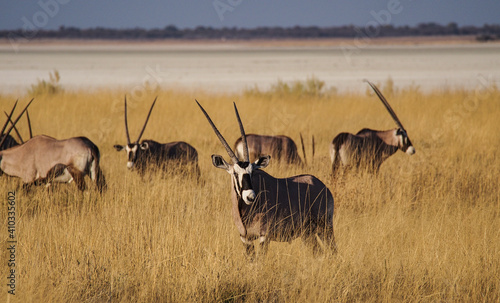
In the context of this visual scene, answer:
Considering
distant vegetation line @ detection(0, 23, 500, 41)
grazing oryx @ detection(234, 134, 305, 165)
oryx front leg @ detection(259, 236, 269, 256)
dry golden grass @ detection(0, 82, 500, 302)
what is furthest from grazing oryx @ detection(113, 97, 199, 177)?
distant vegetation line @ detection(0, 23, 500, 41)

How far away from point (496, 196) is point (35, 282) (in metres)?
5.55

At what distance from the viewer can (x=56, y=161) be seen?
6254 millimetres

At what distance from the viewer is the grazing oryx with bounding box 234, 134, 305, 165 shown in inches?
306

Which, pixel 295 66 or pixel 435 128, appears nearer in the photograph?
pixel 435 128

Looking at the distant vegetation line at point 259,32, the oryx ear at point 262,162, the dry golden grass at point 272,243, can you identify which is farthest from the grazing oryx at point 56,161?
the distant vegetation line at point 259,32

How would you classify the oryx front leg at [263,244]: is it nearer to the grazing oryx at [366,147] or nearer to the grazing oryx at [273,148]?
the grazing oryx at [366,147]

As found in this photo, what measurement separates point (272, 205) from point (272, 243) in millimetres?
821

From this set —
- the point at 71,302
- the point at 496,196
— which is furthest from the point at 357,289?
the point at 496,196

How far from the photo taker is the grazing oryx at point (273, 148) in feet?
25.5

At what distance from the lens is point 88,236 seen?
4.87 m

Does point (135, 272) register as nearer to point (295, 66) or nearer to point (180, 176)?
point (180, 176)

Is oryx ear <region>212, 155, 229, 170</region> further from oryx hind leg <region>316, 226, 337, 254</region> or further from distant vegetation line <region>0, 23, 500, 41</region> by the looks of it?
distant vegetation line <region>0, 23, 500, 41</region>

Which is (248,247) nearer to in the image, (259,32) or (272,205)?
(272,205)

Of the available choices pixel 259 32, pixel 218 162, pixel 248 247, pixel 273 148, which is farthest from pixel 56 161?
pixel 259 32
